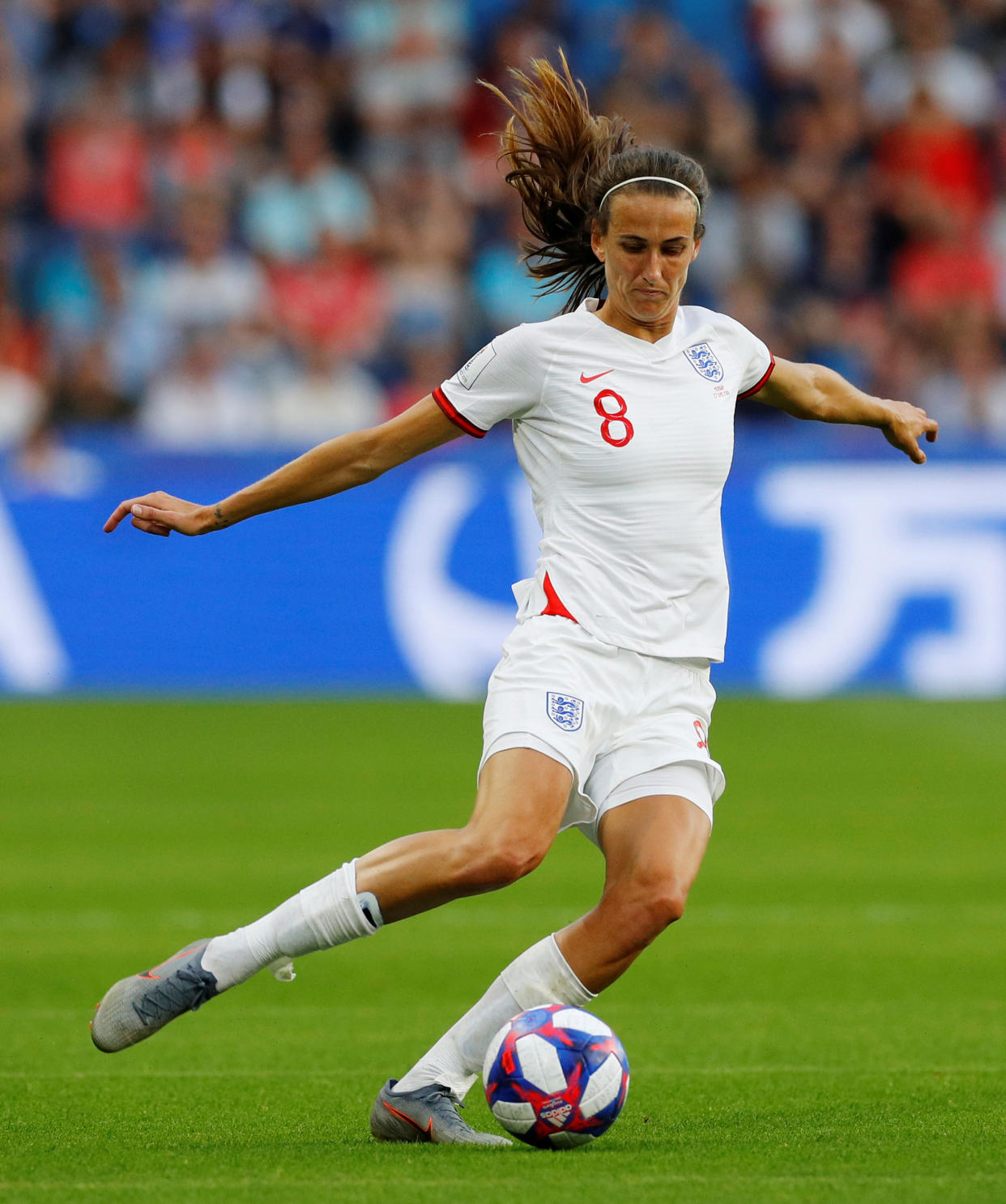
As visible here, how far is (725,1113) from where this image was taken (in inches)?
213

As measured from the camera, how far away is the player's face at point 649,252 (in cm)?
530

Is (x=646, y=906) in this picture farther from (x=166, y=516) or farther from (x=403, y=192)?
(x=403, y=192)

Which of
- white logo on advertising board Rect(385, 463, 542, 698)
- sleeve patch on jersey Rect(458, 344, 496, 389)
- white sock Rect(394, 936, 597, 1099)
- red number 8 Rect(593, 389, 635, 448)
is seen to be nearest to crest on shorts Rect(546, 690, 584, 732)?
white sock Rect(394, 936, 597, 1099)

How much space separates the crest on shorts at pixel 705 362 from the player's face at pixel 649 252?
137 mm

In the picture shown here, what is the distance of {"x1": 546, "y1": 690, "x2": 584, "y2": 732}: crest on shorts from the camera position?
16.8ft

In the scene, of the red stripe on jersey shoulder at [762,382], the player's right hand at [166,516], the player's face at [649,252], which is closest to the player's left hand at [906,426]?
the red stripe on jersey shoulder at [762,382]

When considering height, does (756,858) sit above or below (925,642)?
above

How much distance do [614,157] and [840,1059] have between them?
2.76 m

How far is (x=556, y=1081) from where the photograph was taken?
489 centimetres

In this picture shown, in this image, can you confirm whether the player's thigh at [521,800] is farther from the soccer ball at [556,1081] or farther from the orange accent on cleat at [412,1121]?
the orange accent on cleat at [412,1121]

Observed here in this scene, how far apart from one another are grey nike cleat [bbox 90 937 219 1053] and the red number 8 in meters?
1.67

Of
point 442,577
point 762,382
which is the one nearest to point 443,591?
point 442,577

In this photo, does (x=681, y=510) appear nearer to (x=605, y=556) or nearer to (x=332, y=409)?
(x=605, y=556)

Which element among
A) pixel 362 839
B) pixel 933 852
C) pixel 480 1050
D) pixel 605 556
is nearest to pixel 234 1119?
pixel 480 1050
